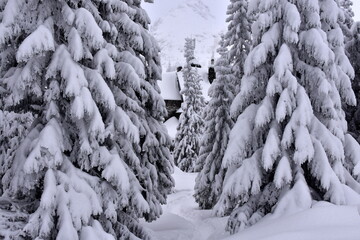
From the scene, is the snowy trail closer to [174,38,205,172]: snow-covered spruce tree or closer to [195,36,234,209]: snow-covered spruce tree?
[195,36,234,209]: snow-covered spruce tree

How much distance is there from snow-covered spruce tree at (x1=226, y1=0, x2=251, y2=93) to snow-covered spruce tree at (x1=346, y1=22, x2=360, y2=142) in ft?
16.8

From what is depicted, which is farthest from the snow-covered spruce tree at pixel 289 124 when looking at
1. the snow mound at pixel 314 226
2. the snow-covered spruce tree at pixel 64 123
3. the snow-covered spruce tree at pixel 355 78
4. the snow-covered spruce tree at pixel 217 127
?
the snow-covered spruce tree at pixel 217 127

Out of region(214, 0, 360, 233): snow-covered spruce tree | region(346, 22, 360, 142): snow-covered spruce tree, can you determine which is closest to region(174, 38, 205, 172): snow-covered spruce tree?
region(346, 22, 360, 142): snow-covered spruce tree

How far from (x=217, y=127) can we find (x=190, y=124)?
1536cm

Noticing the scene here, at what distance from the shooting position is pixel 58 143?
25.9ft

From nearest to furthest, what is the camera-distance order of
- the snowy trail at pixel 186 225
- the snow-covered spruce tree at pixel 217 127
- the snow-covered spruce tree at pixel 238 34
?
the snowy trail at pixel 186 225
the snow-covered spruce tree at pixel 238 34
the snow-covered spruce tree at pixel 217 127

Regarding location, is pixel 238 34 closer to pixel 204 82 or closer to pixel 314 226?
pixel 314 226

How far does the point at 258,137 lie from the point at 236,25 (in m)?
11.4

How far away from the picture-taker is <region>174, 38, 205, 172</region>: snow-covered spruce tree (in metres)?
37.2

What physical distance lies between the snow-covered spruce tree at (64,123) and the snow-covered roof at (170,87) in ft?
136

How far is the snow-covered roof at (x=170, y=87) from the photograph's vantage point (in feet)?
170

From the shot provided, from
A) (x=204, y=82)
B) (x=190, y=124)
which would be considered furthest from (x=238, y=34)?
(x=204, y=82)

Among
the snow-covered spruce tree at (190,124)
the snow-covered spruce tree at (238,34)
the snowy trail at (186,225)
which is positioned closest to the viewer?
the snowy trail at (186,225)

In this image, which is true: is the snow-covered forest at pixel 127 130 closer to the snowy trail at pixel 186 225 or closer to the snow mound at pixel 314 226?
the snow mound at pixel 314 226
